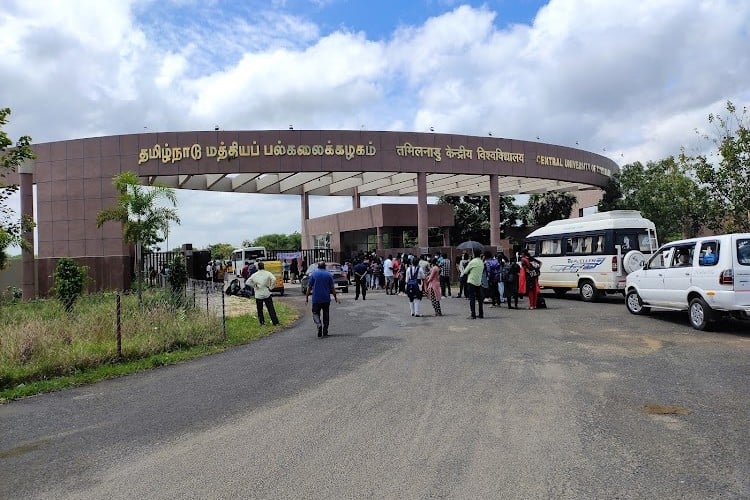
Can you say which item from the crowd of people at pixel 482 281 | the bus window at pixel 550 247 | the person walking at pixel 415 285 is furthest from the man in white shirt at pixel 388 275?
the person walking at pixel 415 285

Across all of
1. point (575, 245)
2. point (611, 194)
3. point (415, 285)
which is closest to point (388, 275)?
point (575, 245)

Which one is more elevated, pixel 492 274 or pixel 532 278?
pixel 492 274

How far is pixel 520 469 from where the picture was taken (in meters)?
4.66

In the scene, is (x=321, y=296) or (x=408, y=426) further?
(x=321, y=296)

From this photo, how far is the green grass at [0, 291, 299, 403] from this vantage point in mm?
9102

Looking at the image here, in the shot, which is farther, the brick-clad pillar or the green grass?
the brick-clad pillar

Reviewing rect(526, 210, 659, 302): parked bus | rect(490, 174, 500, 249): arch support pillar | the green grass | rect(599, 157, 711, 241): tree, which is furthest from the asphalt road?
rect(490, 174, 500, 249): arch support pillar

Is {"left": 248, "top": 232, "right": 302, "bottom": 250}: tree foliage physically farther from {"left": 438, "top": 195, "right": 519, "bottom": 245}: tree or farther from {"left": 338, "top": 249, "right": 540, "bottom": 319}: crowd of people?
{"left": 338, "top": 249, "right": 540, "bottom": 319}: crowd of people

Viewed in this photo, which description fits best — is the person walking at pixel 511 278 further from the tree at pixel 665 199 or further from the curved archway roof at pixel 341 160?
the curved archway roof at pixel 341 160

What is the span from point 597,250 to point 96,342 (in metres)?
14.0

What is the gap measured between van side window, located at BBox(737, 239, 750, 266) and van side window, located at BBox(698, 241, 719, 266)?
406 millimetres

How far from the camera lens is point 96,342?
10555mm

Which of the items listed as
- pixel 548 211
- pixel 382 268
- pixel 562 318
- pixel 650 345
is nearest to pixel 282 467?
pixel 650 345

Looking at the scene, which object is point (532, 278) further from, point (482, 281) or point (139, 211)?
point (139, 211)
